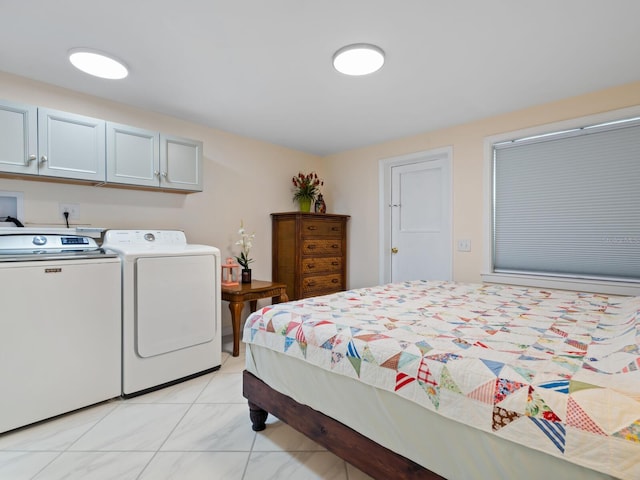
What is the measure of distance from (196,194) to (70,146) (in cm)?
113

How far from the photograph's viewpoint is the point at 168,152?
2.84 metres

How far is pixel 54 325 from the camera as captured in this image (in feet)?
6.40

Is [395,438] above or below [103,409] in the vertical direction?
above

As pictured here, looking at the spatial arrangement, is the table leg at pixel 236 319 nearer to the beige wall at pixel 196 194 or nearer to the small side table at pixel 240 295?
the small side table at pixel 240 295

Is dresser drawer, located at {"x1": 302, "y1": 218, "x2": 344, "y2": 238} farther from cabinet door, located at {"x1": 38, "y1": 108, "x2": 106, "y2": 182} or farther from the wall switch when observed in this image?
cabinet door, located at {"x1": 38, "y1": 108, "x2": 106, "y2": 182}

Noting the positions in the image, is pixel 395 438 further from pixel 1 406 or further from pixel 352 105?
pixel 352 105

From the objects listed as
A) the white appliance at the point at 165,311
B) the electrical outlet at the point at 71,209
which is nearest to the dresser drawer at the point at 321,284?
the white appliance at the point at 165,311

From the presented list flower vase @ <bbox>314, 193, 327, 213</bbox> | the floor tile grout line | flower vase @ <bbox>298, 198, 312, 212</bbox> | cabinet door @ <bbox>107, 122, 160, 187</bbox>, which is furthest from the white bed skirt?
flower vase @ <bbox>314, 193, 327, 213</bbox>

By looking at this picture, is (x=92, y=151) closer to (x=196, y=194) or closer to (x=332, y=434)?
(x=196, y=194)

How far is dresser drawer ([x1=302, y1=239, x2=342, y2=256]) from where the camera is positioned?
3.76 meters

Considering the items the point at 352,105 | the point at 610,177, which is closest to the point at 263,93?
the point at 352,105

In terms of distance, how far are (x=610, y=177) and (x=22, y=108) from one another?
428cm

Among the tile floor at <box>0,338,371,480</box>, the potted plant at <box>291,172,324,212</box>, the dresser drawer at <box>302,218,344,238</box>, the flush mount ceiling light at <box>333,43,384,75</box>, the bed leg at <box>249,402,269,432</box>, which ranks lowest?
the tile floor at <box>0,338,371,480</box>

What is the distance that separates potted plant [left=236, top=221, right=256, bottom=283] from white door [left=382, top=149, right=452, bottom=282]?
1616mm
